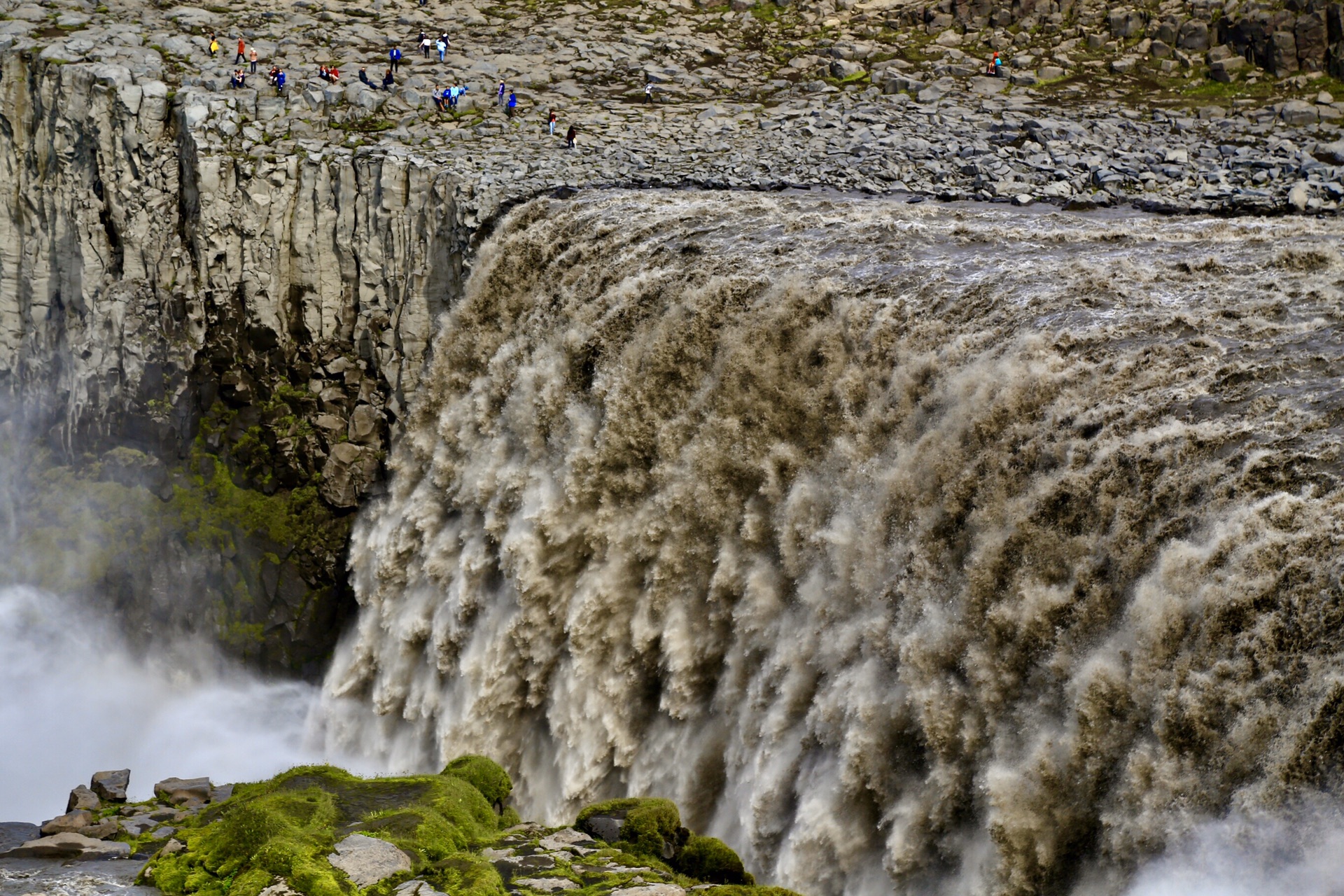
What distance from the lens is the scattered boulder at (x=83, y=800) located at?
17453 mm

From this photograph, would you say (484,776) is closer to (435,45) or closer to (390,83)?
(390,83)

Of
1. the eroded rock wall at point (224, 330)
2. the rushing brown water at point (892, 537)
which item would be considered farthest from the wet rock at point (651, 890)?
the eroded rock wall at point (224, 330)

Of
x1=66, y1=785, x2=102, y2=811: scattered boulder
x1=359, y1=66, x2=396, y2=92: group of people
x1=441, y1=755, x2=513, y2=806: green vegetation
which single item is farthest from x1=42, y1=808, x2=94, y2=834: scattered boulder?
x1=359, y1=66, x2=396, y2=92: group of people

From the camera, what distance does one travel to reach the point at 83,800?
57.7ft

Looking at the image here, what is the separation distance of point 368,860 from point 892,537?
21.9 feet

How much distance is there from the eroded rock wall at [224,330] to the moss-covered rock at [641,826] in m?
16.7

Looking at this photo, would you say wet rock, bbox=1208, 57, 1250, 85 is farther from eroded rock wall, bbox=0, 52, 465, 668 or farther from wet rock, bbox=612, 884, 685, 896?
wet rock, bbox=612, 884, 685, 896

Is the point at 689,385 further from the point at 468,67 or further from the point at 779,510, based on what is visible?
the point at 468,67

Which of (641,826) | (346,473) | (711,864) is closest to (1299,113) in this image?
(346,473)

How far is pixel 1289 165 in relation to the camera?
2556 centimetres

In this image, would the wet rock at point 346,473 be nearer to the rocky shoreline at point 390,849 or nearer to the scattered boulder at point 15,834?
the scattered boulder at point 15,834

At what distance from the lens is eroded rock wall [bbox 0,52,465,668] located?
2850 cm

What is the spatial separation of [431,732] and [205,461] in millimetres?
13013

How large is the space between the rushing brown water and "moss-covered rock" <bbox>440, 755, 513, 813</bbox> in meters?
1.94
